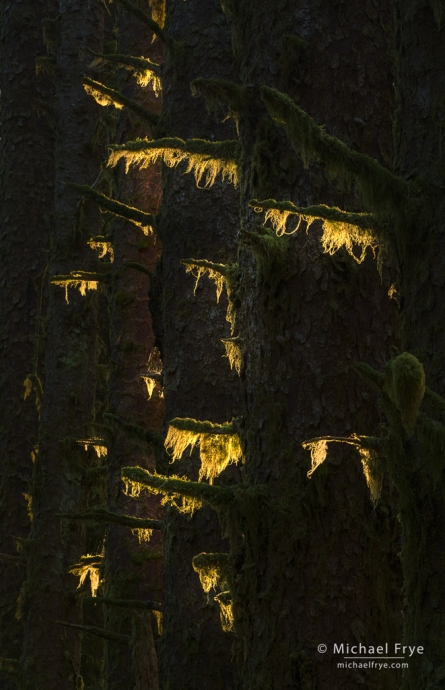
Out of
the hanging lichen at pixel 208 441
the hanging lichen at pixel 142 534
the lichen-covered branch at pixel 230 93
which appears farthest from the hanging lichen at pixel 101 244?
the hanging lichen at pixel 208 441

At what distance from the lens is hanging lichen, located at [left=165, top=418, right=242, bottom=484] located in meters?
4.59

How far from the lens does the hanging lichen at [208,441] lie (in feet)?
15.1

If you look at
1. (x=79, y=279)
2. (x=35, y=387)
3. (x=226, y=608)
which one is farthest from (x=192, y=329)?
(x=35, y=387)

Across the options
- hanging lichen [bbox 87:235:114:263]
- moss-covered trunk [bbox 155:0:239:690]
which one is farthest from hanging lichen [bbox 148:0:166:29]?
hanging lichen [bbox 87:235:114:263]

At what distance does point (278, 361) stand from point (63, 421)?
16.6 ft

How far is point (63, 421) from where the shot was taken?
9.23m

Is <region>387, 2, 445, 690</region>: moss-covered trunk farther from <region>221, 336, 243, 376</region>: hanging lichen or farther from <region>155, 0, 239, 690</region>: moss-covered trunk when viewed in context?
<region>155, 0, 239, 690</region>: moss-covered trunk

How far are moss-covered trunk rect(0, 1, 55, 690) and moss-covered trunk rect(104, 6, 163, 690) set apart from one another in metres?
1.93

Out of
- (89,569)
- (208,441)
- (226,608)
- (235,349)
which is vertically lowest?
(226,608)

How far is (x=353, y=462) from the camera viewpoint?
446cm

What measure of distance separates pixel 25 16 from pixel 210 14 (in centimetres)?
621

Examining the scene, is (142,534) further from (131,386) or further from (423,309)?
(423,309)

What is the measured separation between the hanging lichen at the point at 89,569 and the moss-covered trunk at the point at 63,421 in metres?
0.12

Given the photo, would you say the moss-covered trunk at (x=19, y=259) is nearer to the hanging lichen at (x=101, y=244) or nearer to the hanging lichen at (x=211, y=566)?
the hanging lichen at (x=101, y=244)
